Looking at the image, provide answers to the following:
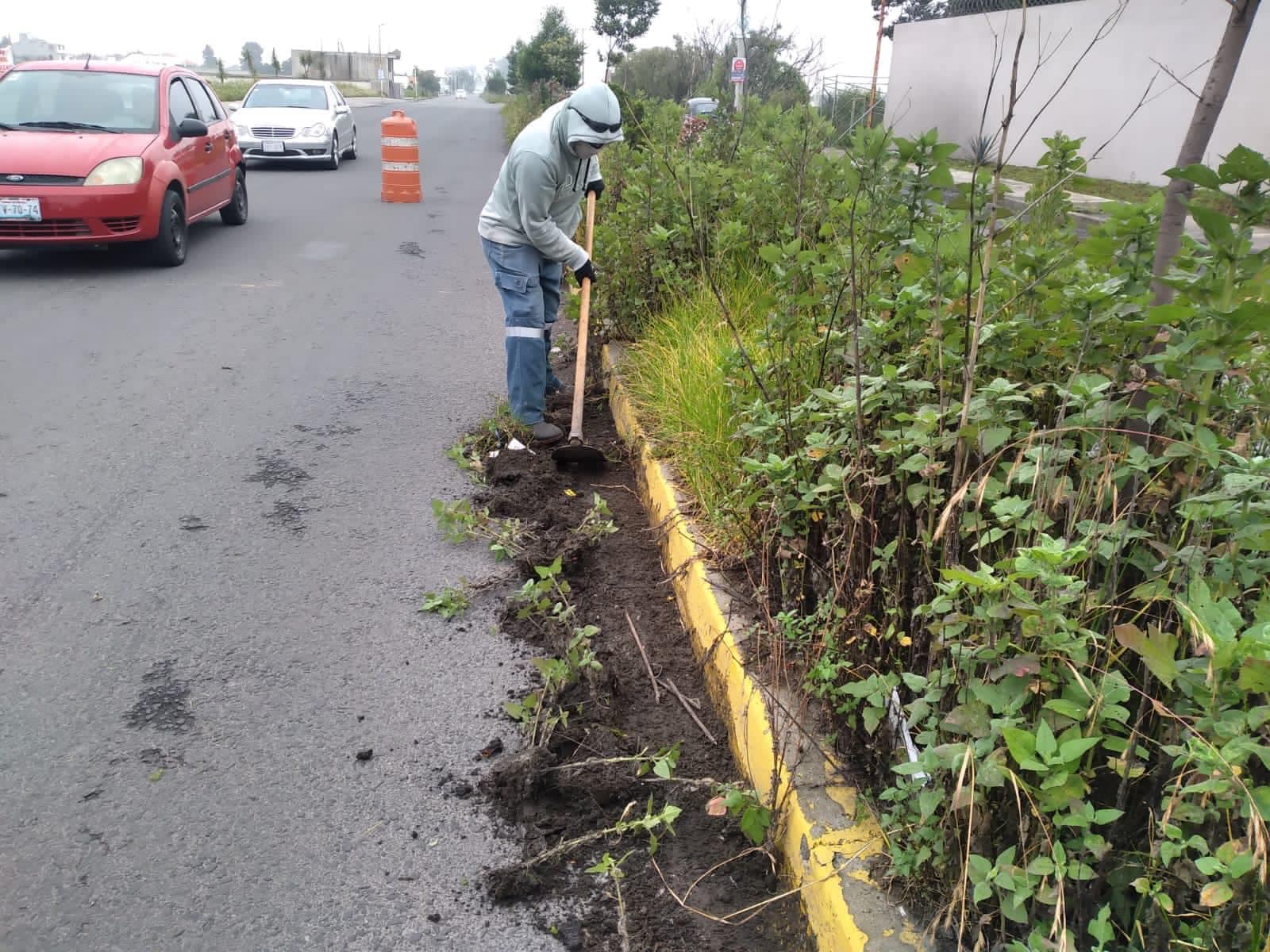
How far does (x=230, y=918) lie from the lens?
8.21 feet

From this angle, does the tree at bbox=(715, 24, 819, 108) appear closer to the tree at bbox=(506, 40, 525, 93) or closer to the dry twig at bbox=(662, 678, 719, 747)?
the dry twig at bbox=(662, 678, 719, 747)

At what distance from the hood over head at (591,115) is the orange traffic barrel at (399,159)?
9972 mm

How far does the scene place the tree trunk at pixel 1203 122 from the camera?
2320 millimetres

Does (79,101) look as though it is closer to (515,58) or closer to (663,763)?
(663,763)

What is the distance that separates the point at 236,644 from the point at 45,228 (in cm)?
697

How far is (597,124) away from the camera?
5.24 metres

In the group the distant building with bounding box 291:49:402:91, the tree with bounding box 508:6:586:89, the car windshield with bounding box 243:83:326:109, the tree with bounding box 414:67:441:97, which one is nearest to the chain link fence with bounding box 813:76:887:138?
the car windshield with bounding box 243:83:326:109

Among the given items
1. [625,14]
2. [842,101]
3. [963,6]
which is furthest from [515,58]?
[842,101]

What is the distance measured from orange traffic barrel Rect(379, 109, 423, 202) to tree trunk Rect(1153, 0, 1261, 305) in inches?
526

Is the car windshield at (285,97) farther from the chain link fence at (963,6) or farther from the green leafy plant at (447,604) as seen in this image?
the green leafy plant at (447,604)

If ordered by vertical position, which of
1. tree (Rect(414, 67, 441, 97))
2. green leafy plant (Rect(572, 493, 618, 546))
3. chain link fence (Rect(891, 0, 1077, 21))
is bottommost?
green leafy plant (Rect(572, 493, 618, 546))

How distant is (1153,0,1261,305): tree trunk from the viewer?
7.61 feet

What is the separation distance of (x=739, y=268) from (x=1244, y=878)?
5152 mm

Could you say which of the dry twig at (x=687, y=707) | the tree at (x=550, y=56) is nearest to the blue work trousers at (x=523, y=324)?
the dry twig at (x=687, y=707)
